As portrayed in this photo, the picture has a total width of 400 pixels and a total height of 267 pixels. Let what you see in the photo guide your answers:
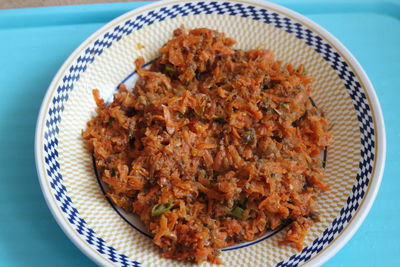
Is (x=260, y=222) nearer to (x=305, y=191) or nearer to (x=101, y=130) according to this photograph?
(x=305, y=191)

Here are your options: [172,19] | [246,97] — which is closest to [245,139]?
[246,97]

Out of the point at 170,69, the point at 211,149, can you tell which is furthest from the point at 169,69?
the point at 211,149

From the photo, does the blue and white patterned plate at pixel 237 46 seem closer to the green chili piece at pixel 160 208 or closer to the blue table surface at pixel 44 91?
the green chili piece at pixel 160 208

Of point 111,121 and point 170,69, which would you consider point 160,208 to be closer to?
point 111,121

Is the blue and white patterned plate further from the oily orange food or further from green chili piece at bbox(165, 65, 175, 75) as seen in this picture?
green chili piece at bbox(165, 65, 175, 75)

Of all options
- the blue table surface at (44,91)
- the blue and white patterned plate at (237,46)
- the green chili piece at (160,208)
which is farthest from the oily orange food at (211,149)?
the blue table surface at (44,91)

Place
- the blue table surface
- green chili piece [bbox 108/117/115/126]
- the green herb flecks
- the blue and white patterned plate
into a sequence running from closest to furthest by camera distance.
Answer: the blue and white patterned plate
the blue table surface
green chili piece [bbox 108/117/115/126]
the green herb flecks

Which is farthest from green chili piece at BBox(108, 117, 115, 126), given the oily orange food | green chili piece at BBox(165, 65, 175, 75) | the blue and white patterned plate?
green chili piece at BBox(165, 65, 175, 75)
